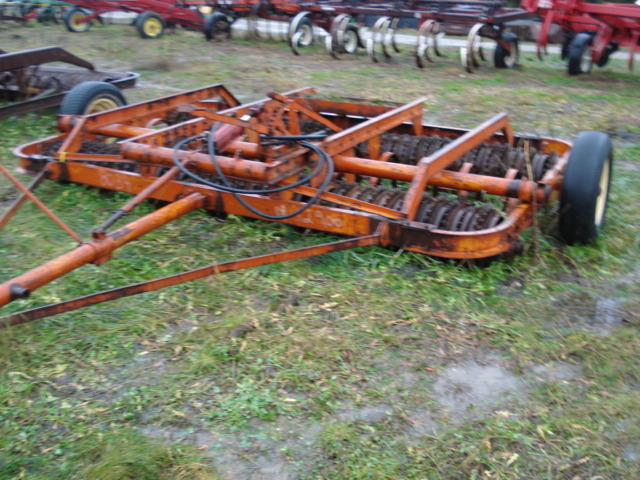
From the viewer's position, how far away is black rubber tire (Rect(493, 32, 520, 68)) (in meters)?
12.0

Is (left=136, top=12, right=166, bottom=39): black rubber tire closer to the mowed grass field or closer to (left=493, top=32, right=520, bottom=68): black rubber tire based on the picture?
(left=493, top=32, right=520, bottom=68): black rubber tire

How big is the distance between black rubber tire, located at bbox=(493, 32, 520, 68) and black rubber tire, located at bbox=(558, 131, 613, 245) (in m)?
8.25

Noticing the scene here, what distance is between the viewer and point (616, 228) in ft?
15.9

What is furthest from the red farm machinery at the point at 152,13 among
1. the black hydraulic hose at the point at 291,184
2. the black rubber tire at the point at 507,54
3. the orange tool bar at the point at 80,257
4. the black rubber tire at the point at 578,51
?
the orange tool bar at the point at 80,257

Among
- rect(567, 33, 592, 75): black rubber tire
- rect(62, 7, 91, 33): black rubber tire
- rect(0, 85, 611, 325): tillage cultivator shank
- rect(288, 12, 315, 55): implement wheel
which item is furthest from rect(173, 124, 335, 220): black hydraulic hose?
rect(62, 7, 91, 33): black rubber tire

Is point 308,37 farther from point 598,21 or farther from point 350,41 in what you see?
point 598,21

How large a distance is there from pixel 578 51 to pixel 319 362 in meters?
10.1

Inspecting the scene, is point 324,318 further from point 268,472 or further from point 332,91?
point 332,91

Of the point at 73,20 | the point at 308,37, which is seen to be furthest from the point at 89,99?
the point at 73,20

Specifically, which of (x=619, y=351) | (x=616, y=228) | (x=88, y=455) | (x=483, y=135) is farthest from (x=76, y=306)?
(x=616, y=228)

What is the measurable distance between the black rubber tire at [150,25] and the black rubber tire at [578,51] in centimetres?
883

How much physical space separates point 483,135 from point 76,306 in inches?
125

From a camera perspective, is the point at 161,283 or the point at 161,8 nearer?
the point at 161,283

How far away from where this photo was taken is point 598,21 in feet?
37.3
